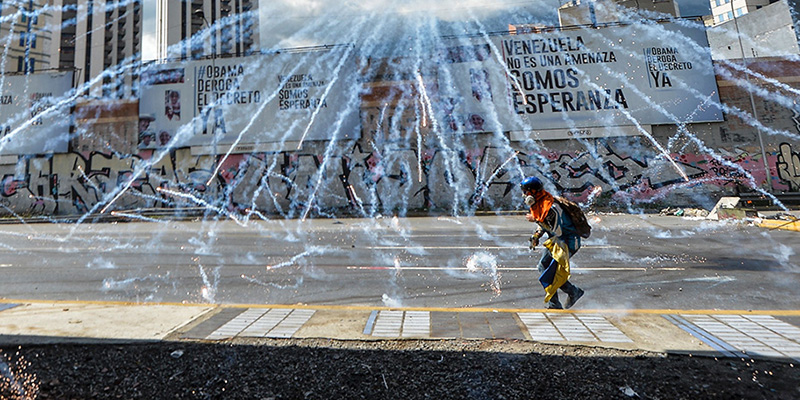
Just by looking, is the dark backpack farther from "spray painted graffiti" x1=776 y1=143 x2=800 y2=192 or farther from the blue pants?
"spray painted graffiti" x1=776 y1=143 x2=800 y2=192

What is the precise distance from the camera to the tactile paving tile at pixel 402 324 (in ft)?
10.4

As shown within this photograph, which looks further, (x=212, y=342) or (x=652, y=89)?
(x=652, y=89)

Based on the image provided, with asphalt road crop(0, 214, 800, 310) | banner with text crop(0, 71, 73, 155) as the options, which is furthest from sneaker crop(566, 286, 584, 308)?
banner with text crop(0, 71, 73, 155)

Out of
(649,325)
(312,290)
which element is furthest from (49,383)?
(649,325)

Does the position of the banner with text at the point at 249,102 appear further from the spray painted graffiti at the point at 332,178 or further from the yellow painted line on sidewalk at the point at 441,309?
the yellow painted line on sidewalk at the point at 441,309

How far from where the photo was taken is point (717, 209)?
1284 cm

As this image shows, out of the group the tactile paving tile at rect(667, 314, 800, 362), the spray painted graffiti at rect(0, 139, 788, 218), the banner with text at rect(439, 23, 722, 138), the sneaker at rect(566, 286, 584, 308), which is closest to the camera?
the tactile paving tile at rect(667, 314, 800, 362)

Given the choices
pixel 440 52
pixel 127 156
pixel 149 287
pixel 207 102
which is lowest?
pixel 149 287

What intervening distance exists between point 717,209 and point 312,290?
15.1m

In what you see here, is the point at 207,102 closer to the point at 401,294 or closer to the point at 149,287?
the point at 149,287

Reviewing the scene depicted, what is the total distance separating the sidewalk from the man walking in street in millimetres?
270

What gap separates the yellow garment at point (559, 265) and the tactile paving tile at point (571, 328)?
0.36 m

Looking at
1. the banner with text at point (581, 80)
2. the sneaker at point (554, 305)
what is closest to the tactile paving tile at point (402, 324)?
the sneaker at point (554, 305)

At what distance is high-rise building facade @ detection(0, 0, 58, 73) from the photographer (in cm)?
3878
